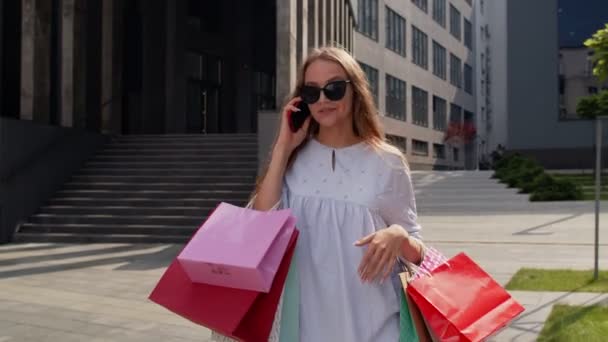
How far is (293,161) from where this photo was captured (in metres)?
2.32

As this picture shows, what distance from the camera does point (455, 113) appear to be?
203 feet

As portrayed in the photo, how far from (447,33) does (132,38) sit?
38.3 metres

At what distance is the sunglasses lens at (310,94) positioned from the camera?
2.20m

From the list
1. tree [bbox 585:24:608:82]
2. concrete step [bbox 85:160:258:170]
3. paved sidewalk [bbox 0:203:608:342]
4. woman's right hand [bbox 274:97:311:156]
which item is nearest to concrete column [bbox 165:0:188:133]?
concrete step [bbox 85:160:258:170]

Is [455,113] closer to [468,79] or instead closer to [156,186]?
[468,79]

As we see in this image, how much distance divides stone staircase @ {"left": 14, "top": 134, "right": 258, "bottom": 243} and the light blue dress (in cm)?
1215

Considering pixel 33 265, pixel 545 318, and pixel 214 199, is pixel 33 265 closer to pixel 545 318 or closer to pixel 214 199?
pixel 214 199

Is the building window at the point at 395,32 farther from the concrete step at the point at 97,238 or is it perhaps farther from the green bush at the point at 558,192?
the concrete step at the point at 97,238

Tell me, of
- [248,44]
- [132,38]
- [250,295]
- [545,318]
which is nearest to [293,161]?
[250,295]

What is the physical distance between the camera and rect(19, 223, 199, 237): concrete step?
14.2 metres

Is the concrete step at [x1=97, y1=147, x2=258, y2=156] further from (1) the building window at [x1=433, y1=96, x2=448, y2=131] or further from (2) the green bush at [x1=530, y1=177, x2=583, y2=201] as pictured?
(1) the building window at [x1=433, y1=96, x2=448, y2=131]

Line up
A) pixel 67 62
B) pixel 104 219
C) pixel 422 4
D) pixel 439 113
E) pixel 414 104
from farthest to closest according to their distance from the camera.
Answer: pixel 439 113 → pixel 422 4 → pixel 414 104 → pixel 67 62 → pixel 104 219

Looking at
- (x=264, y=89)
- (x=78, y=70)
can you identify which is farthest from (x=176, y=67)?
(x=78, y=70)

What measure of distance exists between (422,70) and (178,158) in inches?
1450
